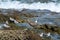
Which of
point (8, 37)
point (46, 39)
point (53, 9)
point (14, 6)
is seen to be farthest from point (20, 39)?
point (14, 6)

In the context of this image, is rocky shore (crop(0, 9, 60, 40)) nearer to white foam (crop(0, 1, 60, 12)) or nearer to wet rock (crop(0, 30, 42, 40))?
wet rock (crop(0, 30, 42, 40))

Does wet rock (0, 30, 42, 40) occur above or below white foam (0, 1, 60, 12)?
above

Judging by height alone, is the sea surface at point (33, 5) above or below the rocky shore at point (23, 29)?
below

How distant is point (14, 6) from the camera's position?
11.7 meters

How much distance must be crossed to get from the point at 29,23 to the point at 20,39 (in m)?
2.51

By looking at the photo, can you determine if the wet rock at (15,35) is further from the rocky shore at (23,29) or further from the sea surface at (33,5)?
the sea surface at (33,5)

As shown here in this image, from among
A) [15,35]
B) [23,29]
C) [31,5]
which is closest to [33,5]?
[31,5]

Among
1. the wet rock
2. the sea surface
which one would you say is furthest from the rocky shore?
the sea surface

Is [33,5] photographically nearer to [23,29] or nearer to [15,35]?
[23,29]

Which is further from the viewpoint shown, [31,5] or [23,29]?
[31,5]

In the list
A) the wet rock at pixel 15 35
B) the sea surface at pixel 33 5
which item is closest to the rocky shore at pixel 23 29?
the wet rock at pixel 15 35

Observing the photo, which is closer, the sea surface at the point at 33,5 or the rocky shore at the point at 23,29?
the rocky shore at the point at 23,29

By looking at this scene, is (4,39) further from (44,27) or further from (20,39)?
(44,27)

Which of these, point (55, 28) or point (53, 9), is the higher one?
point (55, 28)
